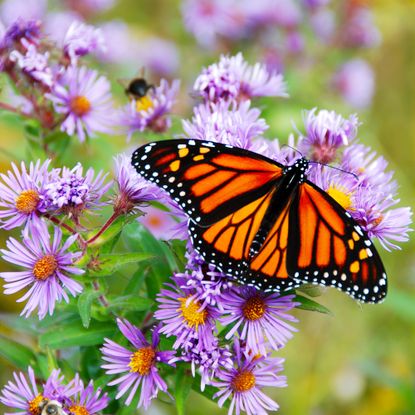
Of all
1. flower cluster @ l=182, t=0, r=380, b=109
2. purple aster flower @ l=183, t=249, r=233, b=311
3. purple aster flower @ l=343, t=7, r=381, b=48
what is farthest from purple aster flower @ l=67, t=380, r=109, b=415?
purple aster flower @ l=343, t=7, r=381, b=48

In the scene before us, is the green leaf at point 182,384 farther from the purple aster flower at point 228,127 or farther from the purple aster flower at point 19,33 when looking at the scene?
the purple aster flower at point 19,33

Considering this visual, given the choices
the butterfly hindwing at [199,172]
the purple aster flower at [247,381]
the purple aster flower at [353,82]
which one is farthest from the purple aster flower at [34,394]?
the purple aster flower at [353,82]

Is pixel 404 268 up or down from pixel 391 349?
up

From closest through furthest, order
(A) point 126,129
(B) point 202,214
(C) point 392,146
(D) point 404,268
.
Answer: (B) point 202,214
(A) point 126,129
(D) point 404,268
(C) point 392,146

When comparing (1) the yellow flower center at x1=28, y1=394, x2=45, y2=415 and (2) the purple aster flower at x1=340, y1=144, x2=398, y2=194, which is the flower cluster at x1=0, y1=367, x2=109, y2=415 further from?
(2) the purple aster flower at x1=340, y1=144, x2=398, y2=194

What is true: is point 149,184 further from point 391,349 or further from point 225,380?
point 391,349

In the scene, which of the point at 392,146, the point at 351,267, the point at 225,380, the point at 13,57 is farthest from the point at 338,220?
the point at 392,146

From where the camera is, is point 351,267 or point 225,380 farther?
point 225,380

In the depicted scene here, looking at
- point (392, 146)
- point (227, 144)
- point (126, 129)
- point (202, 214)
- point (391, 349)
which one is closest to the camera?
point (202, 214)
